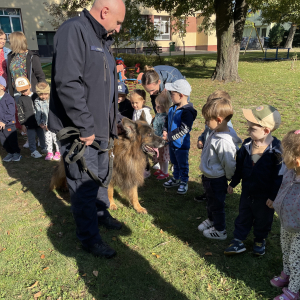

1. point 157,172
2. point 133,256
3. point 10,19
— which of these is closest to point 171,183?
point 157,172

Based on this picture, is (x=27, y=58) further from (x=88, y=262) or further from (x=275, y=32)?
(x=275, y=32)

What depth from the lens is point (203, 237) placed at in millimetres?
3531

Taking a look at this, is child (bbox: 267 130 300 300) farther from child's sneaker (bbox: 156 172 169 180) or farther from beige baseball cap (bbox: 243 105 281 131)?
child's sneaker (bbox: 156 172 169 180)

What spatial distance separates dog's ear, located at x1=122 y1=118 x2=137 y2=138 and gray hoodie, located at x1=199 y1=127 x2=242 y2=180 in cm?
118

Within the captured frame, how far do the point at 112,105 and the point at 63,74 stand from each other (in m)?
0.80

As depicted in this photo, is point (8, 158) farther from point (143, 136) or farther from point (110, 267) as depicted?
point (110, 267)

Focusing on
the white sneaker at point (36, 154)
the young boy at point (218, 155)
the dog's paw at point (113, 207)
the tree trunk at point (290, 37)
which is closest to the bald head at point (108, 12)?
the young boy at point (218, 155)

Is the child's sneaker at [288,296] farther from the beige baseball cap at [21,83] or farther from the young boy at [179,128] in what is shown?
the beige baseball cap at [21,83]

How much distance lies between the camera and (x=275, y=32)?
41969mm

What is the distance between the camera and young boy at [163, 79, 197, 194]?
162 inches

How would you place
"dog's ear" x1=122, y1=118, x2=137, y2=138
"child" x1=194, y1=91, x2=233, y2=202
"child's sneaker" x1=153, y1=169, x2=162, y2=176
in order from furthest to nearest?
1. "child's sneaker" x1=153, y1=169, x2=162, y2=176
2. "dog's ear" x1=122, y1=118, x2=137, y2=138
3. "child" x1=194, y1=91, x2=233, y2=202

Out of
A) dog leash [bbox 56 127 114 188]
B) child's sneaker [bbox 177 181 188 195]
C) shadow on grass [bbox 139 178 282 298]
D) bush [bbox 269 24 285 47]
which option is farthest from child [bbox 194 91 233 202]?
bush [bbox 269 24 285 47]

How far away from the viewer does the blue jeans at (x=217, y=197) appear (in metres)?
3.18

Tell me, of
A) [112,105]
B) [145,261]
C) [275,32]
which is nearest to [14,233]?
[145,261]
